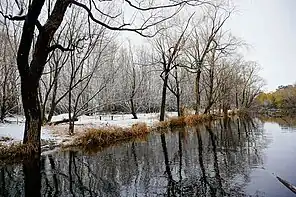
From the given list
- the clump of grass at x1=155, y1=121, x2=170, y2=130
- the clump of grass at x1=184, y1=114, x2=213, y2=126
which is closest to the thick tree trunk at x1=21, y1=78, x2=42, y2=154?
the clump of grass at x1=155, y1=121, x2=170, y2=130

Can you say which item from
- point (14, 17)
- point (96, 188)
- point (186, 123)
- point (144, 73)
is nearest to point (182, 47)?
point (186, 123)

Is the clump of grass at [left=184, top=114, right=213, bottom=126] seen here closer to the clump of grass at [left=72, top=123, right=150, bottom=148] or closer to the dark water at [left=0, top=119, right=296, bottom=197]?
the clump of grass at [left=72, top=123, right=150, bottom=148]

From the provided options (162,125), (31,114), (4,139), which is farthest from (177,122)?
(31,114)

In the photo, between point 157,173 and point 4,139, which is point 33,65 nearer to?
point 4,139

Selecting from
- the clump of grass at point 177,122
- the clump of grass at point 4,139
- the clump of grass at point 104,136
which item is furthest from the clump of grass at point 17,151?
the clump of grass at point 177,122

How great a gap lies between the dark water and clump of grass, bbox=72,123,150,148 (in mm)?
1494

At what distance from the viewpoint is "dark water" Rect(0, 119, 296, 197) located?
24.3 ft

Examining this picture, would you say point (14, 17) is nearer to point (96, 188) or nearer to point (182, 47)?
point (96, 188)

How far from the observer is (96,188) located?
7707mm

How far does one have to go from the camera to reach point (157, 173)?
923 centimetres

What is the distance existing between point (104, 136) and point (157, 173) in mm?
7036

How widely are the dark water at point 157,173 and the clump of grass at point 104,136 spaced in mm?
1494

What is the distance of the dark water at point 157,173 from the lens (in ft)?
24.3

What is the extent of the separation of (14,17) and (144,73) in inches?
1022
